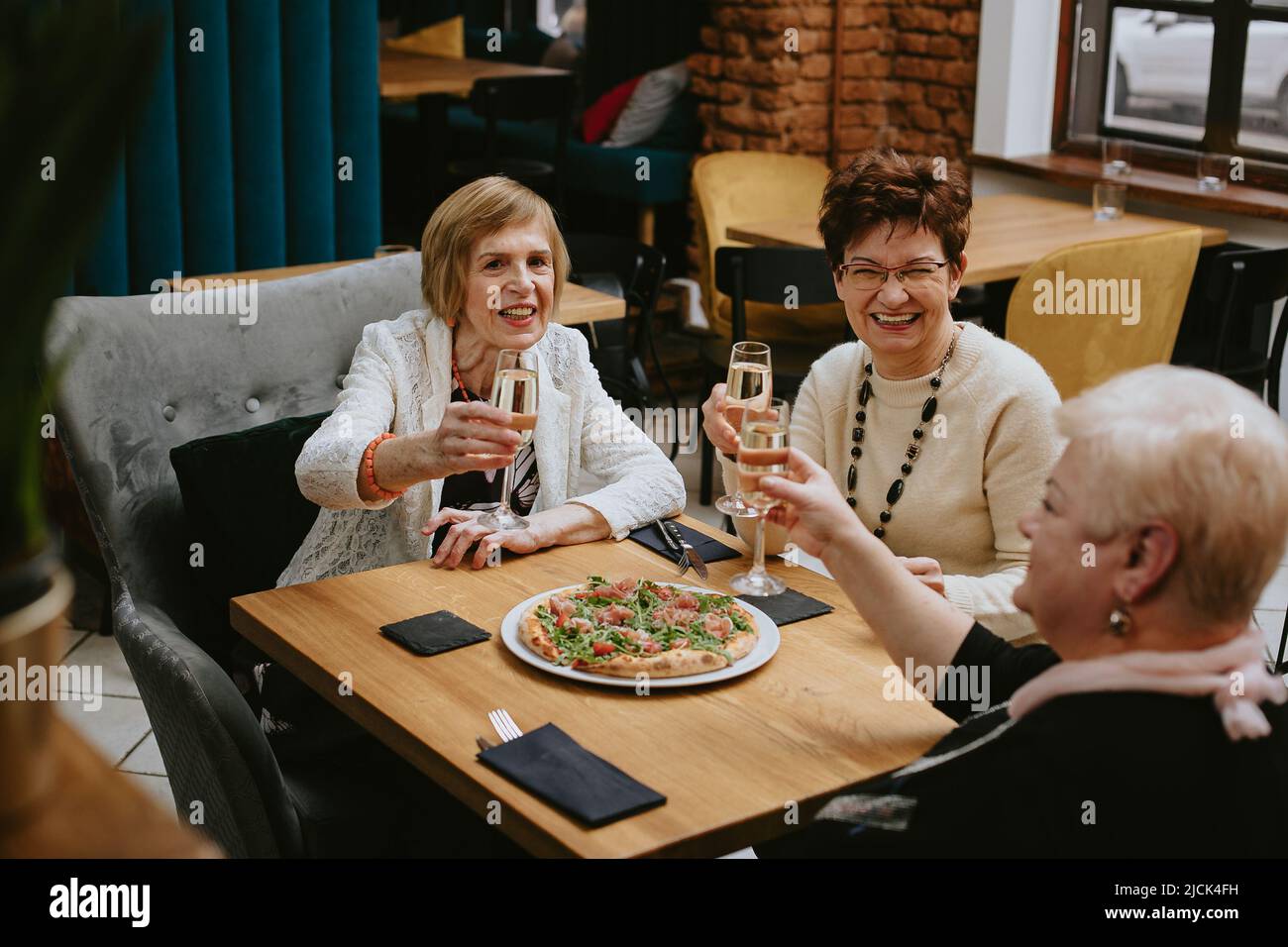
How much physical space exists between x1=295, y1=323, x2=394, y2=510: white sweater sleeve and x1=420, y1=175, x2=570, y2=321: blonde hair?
0.19 metres

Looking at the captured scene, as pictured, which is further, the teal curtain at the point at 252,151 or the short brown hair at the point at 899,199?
the teal curtain at the point at 252,151

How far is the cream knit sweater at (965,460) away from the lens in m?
2.26

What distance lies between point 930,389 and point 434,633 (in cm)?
95

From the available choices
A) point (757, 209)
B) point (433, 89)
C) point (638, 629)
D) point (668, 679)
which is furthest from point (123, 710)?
point (433, 89)

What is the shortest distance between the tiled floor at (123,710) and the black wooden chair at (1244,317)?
0.70 meters

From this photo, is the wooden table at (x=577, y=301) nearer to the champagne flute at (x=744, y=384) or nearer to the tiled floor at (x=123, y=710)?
the tiled floor at (x=123, y=710)

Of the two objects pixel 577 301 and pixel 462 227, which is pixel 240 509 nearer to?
pixel 462 227

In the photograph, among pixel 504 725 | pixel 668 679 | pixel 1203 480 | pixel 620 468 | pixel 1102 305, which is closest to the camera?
pixel 1203 480

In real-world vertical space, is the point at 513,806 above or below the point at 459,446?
below

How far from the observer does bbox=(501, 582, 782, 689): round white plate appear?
5.69ft

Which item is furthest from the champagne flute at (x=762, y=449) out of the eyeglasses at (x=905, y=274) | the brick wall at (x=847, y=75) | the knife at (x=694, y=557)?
the brick wall at (x=847, y=75)

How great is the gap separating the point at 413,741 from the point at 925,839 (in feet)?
1.97

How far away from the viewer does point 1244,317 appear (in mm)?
4676

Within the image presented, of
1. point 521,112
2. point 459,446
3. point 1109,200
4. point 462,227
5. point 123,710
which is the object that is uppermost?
point 521,112
